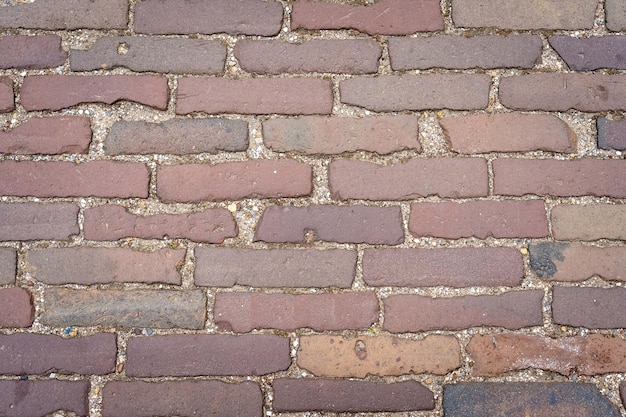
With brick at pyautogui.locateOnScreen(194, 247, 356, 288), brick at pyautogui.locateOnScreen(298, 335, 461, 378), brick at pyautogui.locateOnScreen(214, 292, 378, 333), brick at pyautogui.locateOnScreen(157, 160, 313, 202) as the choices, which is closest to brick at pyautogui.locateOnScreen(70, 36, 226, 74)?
brick at pyautogui.locateOnScreen(157, 160, 313, 202)

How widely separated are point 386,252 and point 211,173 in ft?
1.57

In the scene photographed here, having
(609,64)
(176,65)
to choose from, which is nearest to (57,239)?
(176,65)

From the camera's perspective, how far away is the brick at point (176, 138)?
1.38 meters

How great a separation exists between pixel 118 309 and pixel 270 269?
0.39 metres

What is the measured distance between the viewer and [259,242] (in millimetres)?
1361

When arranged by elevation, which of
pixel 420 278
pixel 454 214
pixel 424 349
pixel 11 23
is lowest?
pixel 424 349

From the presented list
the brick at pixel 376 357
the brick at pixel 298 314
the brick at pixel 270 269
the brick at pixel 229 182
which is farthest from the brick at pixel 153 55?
the brick at pixel 376 357

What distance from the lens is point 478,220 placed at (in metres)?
1.36

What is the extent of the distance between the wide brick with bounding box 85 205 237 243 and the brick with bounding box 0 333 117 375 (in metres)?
0.26

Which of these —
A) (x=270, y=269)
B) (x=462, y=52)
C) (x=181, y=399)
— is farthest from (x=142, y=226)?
(x=462, y=52)

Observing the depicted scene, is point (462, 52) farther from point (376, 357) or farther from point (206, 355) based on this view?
point (206, 355)

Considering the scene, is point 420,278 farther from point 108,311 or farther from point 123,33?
point 123,33

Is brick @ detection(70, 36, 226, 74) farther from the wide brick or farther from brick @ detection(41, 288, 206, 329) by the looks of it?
brick @ detection(41, 288, 206, 329)

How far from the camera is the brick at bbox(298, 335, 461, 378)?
1.34 m
